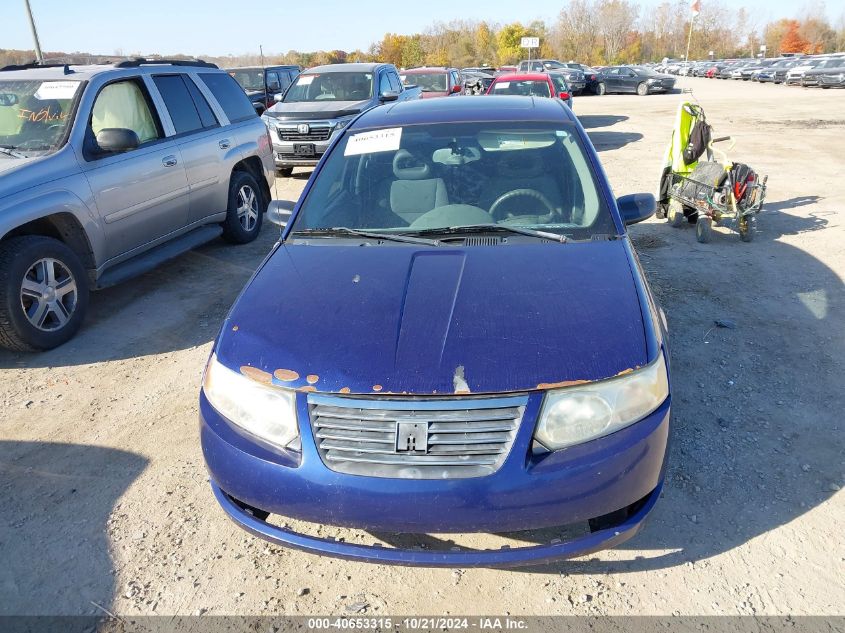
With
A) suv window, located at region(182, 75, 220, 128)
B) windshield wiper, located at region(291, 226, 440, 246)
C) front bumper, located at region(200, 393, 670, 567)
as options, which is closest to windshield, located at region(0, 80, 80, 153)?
suv window, located at region(182, 75, 220, 128)

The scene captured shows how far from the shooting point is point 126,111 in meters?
5.40

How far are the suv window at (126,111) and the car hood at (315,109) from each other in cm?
526

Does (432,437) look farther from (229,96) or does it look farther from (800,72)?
(800,72)

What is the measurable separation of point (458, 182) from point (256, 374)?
5.68 feet

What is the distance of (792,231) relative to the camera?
23.0 feet

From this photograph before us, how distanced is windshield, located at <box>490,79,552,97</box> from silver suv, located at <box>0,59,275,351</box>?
28.5 ft

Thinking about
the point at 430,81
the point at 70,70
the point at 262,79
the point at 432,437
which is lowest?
the point at 432,437

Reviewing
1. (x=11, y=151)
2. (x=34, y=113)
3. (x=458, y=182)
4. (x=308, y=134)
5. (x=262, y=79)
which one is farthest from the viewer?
(x=262, y=79)

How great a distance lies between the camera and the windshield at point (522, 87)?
1373cm

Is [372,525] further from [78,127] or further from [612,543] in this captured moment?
[78,127]

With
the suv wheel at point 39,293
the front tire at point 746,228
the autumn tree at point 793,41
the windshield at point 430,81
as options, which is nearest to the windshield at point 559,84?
the windshield at point 430,81

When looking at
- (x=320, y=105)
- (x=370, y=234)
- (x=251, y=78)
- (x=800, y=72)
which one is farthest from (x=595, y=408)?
(x=800, y=72)

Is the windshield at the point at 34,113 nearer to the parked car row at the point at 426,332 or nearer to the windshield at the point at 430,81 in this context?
the parked car row at the point at 426,332

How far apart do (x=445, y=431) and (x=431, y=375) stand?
194mm
